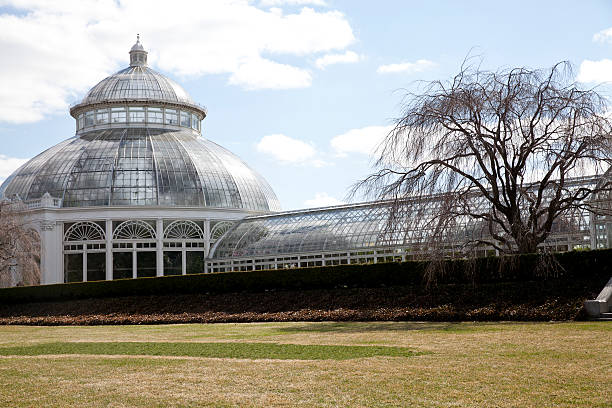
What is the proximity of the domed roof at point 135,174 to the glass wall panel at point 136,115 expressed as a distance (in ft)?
4.65

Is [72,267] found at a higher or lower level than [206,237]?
lower

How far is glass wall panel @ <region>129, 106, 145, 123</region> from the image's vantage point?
53812mm

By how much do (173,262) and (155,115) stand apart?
42.7 ft

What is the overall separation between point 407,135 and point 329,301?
6979mm

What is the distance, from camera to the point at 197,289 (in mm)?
30828

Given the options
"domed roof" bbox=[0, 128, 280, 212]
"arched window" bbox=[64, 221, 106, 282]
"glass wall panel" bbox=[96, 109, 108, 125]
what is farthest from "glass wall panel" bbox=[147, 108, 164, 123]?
"arched window" bbox=[64, 221, 106, 282]

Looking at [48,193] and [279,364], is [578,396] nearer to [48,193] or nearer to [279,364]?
[279,364]

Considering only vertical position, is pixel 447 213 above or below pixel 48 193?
below

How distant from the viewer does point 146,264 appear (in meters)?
47.1

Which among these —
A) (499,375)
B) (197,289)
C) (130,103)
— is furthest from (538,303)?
(130,103)

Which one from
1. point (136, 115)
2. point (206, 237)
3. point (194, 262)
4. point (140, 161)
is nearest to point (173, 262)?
point (194, 262)

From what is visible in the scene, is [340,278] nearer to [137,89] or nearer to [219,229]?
[219,229]

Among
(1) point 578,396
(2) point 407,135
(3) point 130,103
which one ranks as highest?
(3) point 130,103

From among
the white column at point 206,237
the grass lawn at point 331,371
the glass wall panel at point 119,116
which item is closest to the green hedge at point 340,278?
the grass lawn at point 331,371
